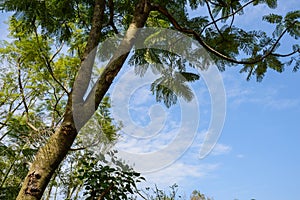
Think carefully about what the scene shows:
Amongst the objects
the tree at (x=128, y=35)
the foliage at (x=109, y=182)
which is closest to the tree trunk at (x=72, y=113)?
the tree at (x=128, y=35)

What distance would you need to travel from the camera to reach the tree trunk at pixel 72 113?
1.39 metres

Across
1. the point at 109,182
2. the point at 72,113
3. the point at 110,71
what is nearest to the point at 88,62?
the point at 110,71

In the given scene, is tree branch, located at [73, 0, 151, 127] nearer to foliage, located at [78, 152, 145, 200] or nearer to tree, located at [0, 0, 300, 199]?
tree, located at [0, 0, 300, 199]

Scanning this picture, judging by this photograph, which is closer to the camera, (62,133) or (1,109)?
(62,133)

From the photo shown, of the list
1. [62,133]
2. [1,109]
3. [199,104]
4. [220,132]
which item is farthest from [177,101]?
[1,109]

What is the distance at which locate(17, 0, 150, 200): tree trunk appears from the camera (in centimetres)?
139

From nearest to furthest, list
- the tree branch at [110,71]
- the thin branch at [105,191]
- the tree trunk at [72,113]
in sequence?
the tree trunk at [72,113], the tree branch at [110,71], the thin branch at [105,191]

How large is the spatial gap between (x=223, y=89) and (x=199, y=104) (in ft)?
0.69

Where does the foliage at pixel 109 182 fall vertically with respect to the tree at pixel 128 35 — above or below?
below

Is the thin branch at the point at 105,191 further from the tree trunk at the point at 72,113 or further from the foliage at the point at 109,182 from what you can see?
the tree trunk at the point at 72,113

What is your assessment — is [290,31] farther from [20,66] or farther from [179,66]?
[20,66]

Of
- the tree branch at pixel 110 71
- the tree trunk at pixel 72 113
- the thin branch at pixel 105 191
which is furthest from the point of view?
the thin branch at pixel 105 191

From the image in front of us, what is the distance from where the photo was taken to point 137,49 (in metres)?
2.19

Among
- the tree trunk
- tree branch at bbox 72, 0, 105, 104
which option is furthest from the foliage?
tree branch at bbox 72, 0, 105, 104
